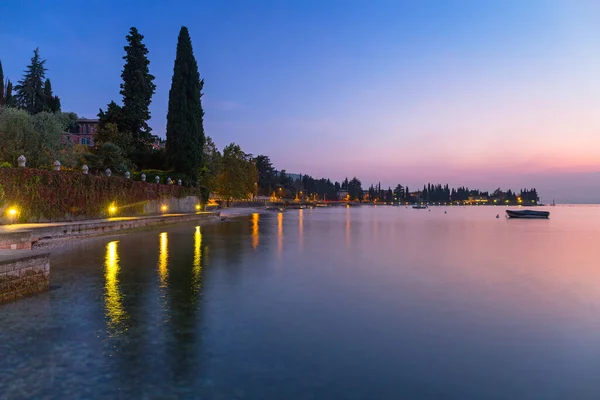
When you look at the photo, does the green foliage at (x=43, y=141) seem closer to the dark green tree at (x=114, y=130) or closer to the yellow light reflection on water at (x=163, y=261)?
the dark green tree at (x=114, y=130)

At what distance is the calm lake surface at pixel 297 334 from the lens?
539 centimetres

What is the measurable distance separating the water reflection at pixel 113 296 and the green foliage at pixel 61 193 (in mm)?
10307

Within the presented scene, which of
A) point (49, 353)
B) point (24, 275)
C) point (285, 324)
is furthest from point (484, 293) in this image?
point (24, 275)

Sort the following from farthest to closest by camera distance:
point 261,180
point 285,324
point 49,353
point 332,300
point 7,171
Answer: point 261,180, point 7,171, point 332,300, point 285,324, point 49,353

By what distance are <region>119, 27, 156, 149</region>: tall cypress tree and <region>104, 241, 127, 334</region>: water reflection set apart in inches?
1516

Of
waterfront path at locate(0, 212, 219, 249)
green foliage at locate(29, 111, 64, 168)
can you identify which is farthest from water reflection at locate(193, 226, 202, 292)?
green foliage at locate(29, 111, 64, 168)

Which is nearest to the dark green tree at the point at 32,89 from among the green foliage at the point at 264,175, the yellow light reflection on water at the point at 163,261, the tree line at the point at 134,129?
the tree line at the point at 134,129

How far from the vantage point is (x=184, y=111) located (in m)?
46.7

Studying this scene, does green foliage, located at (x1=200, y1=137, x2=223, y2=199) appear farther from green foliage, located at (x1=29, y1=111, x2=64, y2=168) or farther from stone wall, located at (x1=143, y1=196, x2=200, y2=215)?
green foliage, located at (x1=29, y1=111, x2=64, y2=168)

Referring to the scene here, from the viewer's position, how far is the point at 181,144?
47.3m

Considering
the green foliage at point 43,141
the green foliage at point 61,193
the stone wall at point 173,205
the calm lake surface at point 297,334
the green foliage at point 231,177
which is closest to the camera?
the calm lake surface at point 297,334

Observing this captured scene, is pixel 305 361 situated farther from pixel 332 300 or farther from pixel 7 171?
pixel 7 171

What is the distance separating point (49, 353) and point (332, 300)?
20.4ft

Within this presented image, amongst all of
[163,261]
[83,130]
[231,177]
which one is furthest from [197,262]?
[83,130]
